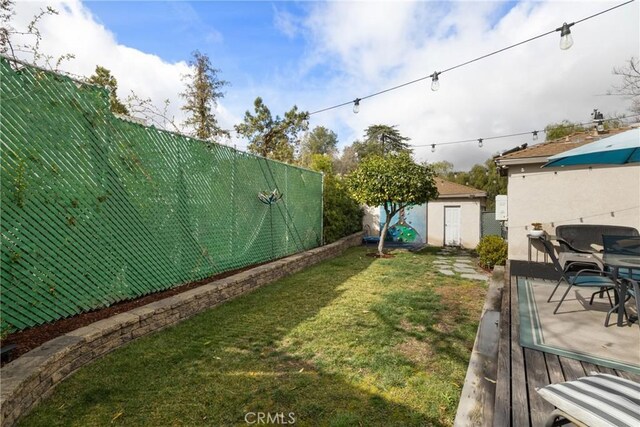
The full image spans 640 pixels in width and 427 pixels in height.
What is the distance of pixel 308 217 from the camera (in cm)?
934

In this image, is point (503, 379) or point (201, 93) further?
point (201, 93)

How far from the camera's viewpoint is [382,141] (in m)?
39.2

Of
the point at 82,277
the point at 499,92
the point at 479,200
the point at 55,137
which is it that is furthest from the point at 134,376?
the point at 499,92

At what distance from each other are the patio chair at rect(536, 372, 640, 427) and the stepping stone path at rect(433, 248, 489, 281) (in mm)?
6042

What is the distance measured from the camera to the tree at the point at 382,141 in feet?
127

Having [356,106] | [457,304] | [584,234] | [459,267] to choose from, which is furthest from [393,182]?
[457,304]

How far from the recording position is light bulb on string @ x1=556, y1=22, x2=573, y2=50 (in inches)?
201

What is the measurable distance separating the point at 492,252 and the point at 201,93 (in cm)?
1949

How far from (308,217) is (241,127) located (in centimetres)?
1807

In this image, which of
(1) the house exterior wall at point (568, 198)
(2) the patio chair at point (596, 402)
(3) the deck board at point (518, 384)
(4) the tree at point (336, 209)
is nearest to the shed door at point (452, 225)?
(4) the tree at point (336, 209)

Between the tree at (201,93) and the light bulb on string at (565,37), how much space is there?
1797 centimetres

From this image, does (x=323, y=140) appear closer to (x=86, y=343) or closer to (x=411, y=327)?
(x=411, y=327)

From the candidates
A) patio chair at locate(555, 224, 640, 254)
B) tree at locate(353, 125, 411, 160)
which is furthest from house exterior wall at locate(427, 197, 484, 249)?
tree at locate(353, 125, 411, 160)

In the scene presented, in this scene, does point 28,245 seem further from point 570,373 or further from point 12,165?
point 570,373
